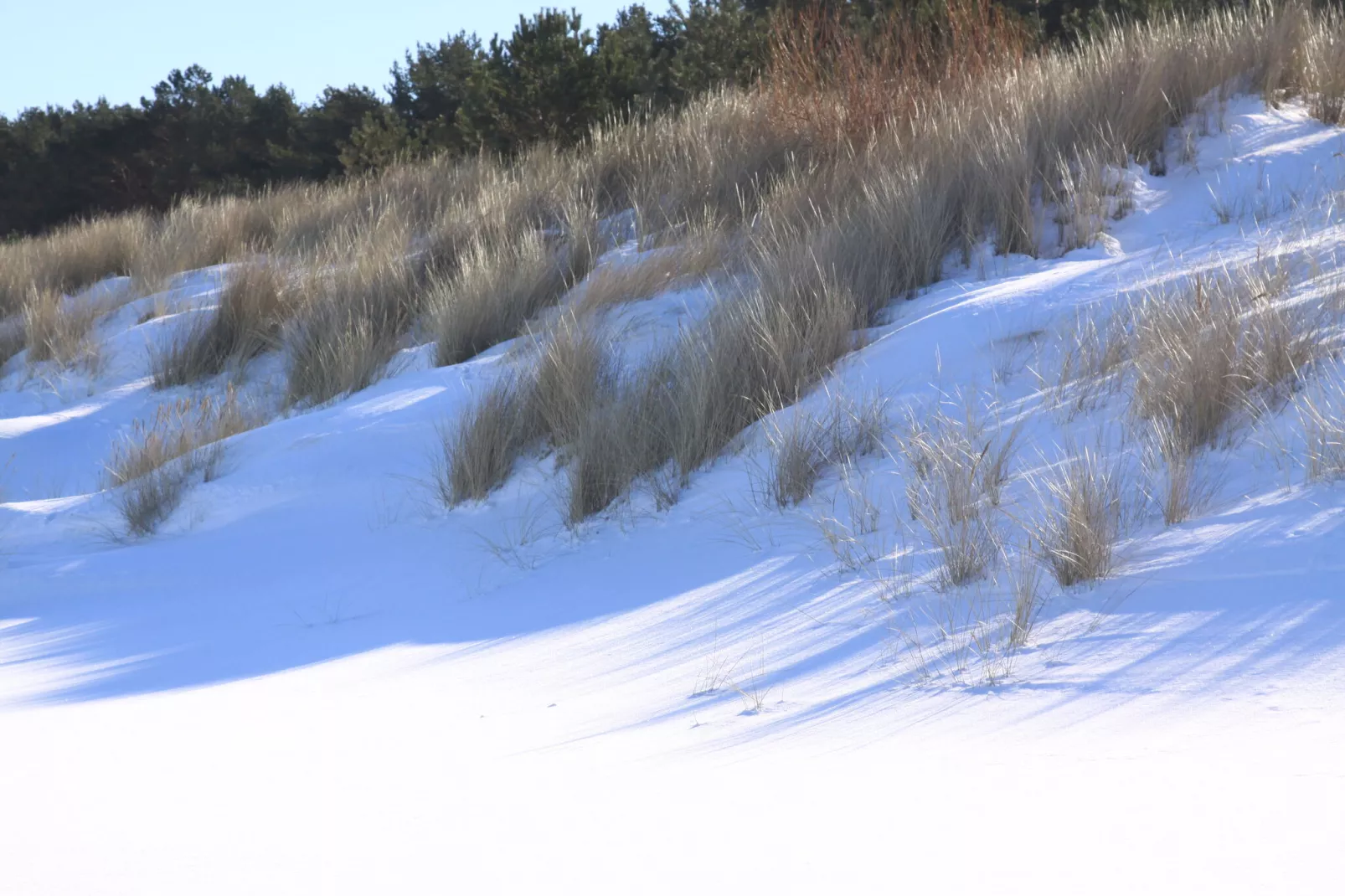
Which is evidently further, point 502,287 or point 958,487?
point 502,287

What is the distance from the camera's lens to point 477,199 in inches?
381

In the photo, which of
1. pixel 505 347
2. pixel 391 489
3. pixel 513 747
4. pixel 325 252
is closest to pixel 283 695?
pixel 513 747

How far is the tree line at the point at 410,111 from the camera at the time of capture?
1227 cm

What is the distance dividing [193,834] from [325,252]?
312 inches

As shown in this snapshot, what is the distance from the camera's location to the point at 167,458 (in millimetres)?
5914

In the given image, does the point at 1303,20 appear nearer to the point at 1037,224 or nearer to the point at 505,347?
the point at 1037,224

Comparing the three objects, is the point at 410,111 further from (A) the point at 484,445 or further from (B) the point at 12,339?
(A) the point at 484,445

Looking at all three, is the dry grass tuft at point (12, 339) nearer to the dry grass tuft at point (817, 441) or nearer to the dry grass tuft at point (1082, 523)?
the dry grass tuft at point (817, 441)

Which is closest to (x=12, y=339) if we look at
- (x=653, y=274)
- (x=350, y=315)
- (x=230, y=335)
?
(x=230, y=335)

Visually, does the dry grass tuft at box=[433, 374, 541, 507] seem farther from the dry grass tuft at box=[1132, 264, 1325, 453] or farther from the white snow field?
the dry grass tuft at box=[1132, 264, 1325, 453]

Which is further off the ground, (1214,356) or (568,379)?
(568,379)

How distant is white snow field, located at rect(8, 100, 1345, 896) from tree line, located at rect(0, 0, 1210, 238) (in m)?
5.80

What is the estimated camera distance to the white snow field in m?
1.88

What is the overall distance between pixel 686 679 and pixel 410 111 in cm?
1691
